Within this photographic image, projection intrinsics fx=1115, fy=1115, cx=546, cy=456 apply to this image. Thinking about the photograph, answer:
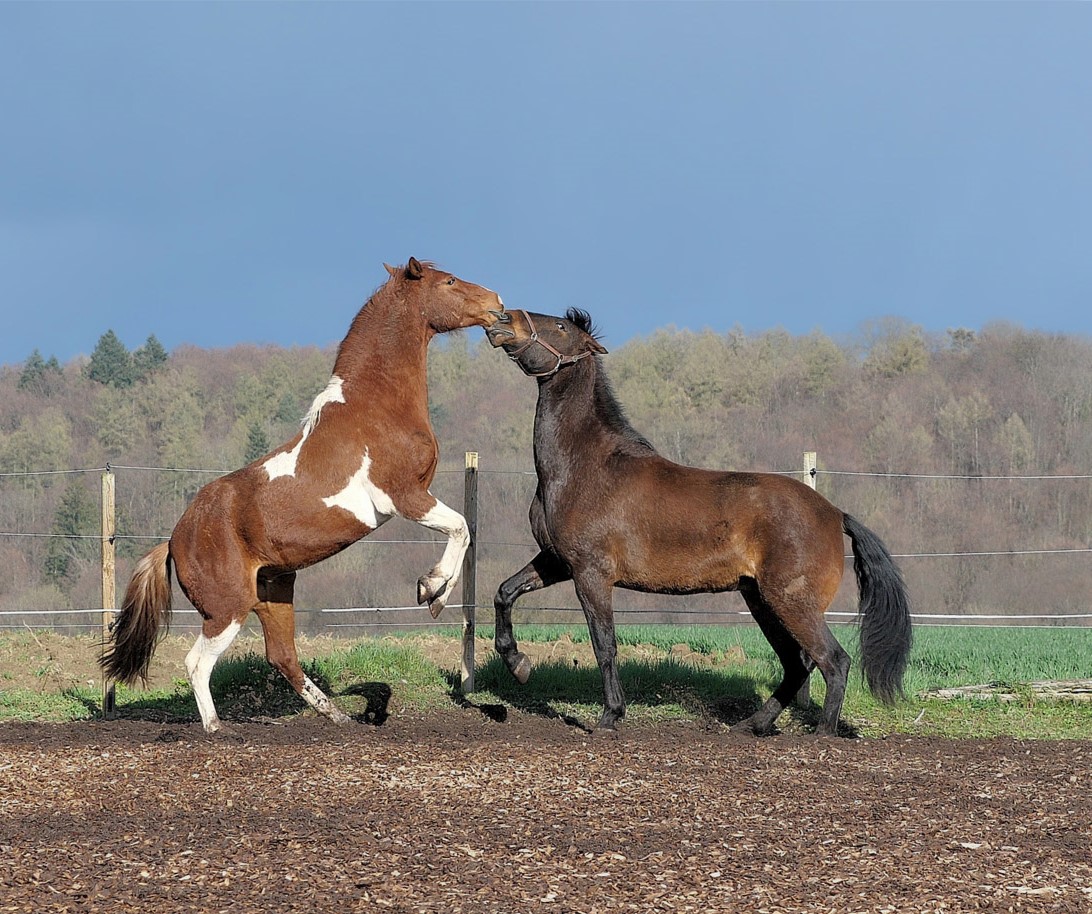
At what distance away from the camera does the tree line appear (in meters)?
24.8

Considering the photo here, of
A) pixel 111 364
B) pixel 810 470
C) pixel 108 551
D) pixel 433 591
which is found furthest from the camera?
pixel 111 364

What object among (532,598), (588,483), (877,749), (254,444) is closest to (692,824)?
(877,749)

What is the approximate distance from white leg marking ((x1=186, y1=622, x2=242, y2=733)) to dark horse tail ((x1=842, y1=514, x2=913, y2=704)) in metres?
3.89

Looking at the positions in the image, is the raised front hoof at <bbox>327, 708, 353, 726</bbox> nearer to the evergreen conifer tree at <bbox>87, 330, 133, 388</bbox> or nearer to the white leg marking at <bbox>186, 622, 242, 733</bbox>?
the white leg marking at <bbox>186, 622, 242, 733</bbox>

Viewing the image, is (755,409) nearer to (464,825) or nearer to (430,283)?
(430,283)

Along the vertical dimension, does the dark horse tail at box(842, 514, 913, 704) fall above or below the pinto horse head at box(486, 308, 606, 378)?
below

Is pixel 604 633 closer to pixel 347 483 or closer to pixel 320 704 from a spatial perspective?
pixel 347 483

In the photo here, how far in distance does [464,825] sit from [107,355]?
44.2m

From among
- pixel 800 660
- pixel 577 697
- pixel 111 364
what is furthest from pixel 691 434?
pixel 800 660

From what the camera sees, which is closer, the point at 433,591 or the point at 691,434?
the point at 433,591

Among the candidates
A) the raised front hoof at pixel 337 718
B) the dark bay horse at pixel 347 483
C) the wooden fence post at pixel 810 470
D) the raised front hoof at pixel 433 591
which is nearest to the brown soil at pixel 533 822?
the raised front hoof at pixel 337 718

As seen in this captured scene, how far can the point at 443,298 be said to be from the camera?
695cm

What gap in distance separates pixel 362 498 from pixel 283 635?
3.97 ft

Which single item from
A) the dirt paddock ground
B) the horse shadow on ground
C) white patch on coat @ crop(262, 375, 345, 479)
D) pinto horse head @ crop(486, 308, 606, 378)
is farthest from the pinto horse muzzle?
the horse shadow on ground
